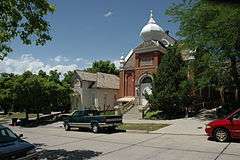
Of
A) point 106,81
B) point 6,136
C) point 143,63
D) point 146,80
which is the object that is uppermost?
point 143,63

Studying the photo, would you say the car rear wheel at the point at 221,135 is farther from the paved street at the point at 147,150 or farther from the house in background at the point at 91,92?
the house in background at the point at 91,92

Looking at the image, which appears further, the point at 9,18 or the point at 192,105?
the point at 192,105

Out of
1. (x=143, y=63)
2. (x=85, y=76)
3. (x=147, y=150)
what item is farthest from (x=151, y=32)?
(x=147, y=150)

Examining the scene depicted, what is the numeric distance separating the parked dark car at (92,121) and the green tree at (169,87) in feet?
27.5

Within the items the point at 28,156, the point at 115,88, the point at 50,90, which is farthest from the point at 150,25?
the point at 28,156

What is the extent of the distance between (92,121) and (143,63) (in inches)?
739

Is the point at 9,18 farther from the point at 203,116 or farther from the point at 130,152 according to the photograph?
the point at 203,116

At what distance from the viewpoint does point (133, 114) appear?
37156mm

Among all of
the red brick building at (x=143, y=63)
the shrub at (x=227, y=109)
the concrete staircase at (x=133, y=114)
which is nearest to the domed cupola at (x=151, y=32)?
the red brick building at (x=143, y=63)

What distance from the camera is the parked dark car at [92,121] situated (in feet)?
74.9

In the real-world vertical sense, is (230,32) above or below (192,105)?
above

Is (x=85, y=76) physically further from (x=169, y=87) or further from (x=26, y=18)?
(x=26, y=18)

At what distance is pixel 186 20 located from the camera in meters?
29.2

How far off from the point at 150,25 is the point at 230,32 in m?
19.3
